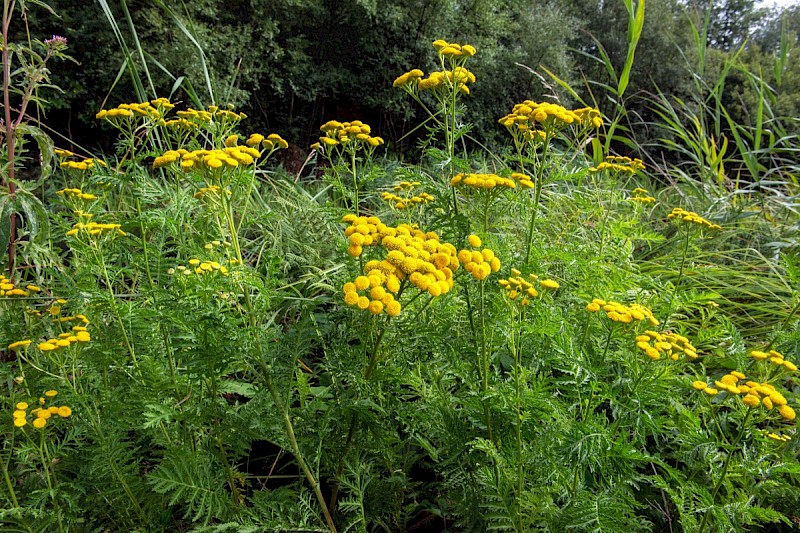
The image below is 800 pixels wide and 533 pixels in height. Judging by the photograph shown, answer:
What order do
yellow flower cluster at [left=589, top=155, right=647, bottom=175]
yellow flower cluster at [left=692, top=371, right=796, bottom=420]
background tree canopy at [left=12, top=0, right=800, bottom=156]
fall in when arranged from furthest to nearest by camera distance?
background tree canopy at [left=12, top=0, right=800, bottom=156]
yellow flower cluster at [left=589, top=155, right=647, bottom=175]
yellow flower cluster at [left=692, top=371, right=796, bottom=420]

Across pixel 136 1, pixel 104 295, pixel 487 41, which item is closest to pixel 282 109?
pixel 136 1

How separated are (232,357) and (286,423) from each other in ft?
0.61

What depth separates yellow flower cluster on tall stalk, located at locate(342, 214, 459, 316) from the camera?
1.02m

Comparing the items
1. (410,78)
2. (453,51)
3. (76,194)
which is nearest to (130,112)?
(76,194)

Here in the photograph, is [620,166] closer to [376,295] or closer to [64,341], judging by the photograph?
[376,295]

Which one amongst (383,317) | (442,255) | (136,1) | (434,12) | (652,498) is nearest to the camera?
(442,255)

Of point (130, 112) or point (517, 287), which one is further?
point (130, 112)

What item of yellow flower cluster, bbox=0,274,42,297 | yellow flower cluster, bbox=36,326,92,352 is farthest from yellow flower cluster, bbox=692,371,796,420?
yellow flower cluster, bbox=0,274,42,297

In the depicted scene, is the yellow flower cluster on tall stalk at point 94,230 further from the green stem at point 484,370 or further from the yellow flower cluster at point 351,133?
the green stem at point 484,370

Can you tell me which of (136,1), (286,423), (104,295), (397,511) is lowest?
(397,511)

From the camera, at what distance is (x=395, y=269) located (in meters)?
1.06

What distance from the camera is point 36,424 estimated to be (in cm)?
113

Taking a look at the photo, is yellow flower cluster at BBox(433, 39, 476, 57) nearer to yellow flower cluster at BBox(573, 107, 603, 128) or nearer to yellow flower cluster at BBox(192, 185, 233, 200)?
yellow flower cluster at BBox(573, 107, 603, 128)

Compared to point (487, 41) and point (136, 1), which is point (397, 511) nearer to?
point (136, 1)
